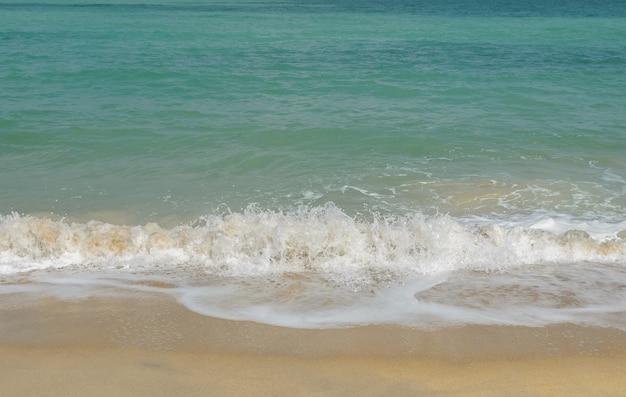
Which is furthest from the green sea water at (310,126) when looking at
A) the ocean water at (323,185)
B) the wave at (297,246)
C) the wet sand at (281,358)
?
the wet sand at (281,358)

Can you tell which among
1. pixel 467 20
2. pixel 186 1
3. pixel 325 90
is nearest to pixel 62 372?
pixel 325 90

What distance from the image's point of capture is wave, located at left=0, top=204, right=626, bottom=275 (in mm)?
6852

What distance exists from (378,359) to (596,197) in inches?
206

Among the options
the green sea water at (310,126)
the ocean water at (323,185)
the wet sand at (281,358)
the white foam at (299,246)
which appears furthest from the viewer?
the green sea water at (310,126)

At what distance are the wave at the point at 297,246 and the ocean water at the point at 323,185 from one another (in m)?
0.02

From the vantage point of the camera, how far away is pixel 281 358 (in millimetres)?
4859

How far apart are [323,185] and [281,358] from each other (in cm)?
479

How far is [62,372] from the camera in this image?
4656mm

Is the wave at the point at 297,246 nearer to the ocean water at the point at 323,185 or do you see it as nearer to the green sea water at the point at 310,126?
the ocean water at the point at 323,185

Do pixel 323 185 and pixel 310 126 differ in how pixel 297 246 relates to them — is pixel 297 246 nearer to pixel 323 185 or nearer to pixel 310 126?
pixel 323 185

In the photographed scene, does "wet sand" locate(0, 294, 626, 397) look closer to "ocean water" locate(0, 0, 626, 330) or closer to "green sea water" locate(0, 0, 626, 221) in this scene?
"ocean water" locate(0, 0, 626, 330)

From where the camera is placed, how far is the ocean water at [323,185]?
6.19m

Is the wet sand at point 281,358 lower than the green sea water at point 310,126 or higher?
lower

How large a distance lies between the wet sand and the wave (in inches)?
54.4
